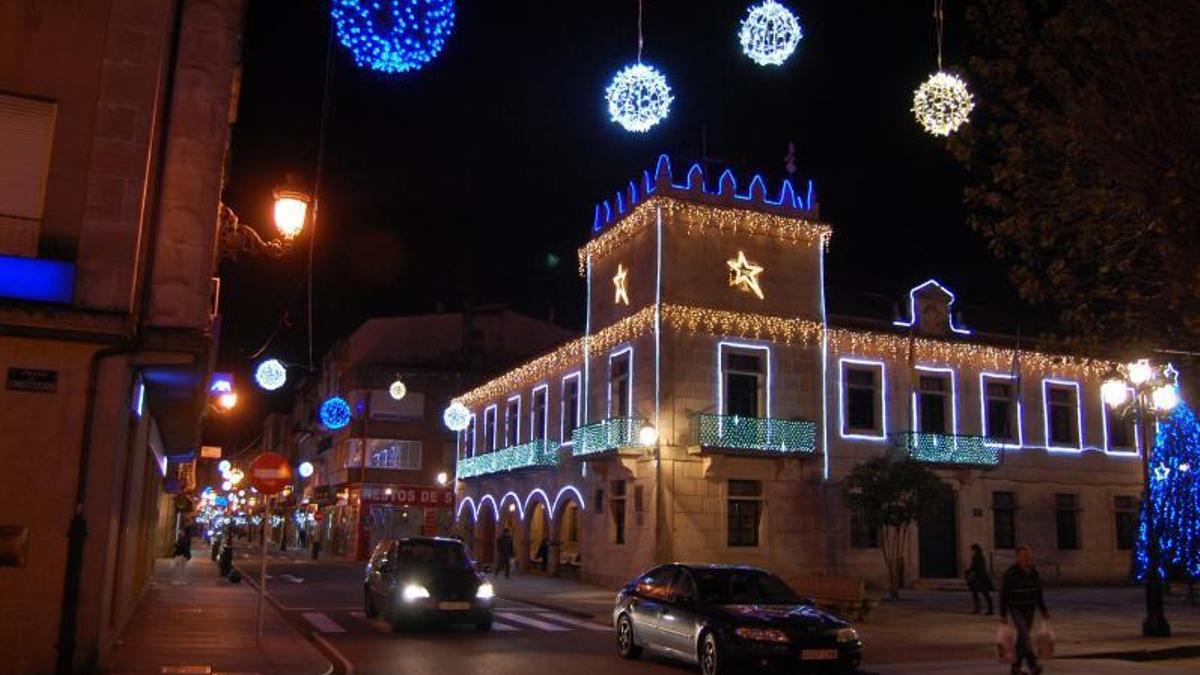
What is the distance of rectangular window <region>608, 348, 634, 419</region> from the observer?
30266 mm

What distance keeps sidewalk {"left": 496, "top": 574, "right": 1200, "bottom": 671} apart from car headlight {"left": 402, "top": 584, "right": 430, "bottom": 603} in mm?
5088

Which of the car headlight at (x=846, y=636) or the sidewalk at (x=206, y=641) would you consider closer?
the car headlight at (x=846, y=636)

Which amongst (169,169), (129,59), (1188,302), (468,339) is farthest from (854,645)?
(468,339)

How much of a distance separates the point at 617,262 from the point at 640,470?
678cm

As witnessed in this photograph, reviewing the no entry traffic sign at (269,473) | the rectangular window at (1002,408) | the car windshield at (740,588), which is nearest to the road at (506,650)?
the car windshield at (740,588)

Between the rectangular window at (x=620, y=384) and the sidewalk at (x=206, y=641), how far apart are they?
1178cm

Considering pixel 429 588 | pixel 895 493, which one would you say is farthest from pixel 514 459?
pixel 429 588

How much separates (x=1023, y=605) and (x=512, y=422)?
1209 inches

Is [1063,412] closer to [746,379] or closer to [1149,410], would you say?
[746,379]

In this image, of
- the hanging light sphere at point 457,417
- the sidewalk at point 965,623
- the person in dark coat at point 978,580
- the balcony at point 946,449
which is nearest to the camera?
the sidewalk at point 965,623

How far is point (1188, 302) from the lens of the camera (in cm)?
1110

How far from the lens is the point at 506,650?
15.1m

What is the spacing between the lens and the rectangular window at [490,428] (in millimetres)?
44122

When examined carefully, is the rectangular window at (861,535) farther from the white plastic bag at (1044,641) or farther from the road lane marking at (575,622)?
the white plastic bag at (1044,641)
